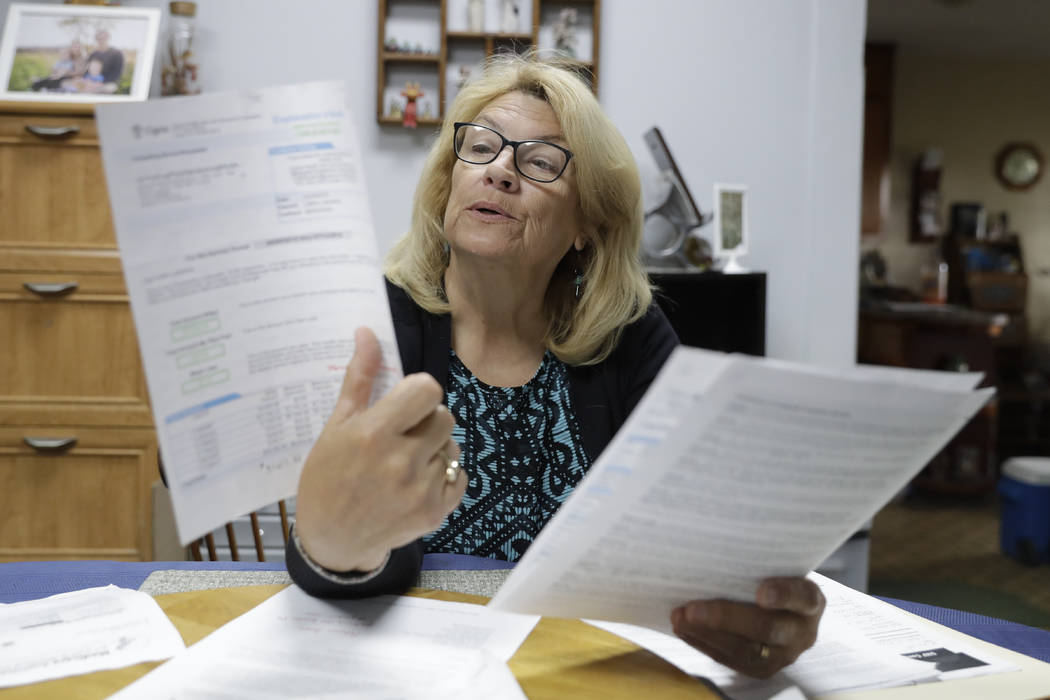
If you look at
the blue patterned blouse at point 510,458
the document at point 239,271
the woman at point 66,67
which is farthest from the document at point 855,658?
the woman at point 66,67

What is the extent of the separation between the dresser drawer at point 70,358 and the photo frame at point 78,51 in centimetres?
60

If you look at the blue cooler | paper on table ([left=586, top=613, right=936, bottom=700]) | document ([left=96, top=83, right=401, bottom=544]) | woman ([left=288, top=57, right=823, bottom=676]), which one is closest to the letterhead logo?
document ([left=96, top=83, right=401, bottom=544])

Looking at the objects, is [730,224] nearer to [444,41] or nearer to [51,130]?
[444,41]

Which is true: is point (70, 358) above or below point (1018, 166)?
below

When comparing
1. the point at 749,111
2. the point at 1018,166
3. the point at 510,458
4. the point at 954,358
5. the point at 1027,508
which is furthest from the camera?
the point at 1018,166

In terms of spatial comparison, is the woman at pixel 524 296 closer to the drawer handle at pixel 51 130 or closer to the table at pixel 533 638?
the table at pixel 533 638

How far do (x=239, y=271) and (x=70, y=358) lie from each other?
6.90 ft

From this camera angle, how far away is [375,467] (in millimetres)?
564

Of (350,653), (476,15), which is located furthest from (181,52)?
(350,653)

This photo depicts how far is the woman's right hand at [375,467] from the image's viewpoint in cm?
56

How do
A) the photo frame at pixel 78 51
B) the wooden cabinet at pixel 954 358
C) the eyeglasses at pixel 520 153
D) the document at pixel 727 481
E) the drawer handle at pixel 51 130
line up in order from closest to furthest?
1. the document at pixel 727 481
2. the eyeglasses at pixel 520 153
3. the drawer handle at pixel 51 130
4. the photo frame at pixel 78 51
5. the wooden cabinet at pixel 954 358

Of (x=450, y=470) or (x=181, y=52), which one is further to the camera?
(x=181, y=52)

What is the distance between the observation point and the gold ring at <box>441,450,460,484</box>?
0.62 meters

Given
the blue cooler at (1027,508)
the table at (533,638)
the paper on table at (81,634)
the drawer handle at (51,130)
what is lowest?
the blue cooler at (1027,508)
